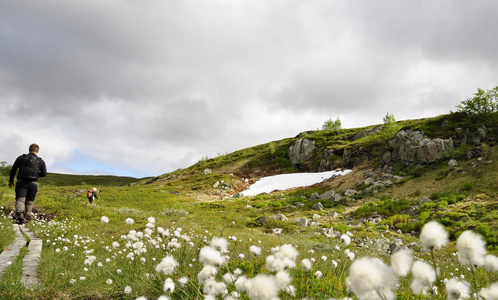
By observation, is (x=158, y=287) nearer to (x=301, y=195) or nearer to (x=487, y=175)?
(x=487, y=175)

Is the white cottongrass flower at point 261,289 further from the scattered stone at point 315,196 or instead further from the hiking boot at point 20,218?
the scattered stone at point 315,196

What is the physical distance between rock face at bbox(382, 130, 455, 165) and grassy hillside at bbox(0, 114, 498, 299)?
1123 mm

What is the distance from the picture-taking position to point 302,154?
64.2m

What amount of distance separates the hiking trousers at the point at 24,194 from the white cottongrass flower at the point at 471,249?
503 inches

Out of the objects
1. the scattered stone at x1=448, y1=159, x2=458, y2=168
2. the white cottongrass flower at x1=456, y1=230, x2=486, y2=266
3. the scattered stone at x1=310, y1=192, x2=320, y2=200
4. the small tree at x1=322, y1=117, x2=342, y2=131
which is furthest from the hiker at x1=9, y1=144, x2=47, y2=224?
the small tree at x1=322, y1=117, x2=342, y2=131

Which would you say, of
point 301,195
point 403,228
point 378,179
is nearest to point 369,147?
point 378,179

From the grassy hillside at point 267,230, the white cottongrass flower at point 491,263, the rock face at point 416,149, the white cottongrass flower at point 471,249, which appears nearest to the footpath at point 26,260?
the grassy hillside at point 267,230

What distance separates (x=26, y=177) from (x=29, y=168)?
0.34 meters

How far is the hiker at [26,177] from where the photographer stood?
33.5 feet

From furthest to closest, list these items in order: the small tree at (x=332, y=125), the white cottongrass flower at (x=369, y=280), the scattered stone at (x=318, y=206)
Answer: the small tree at (x=332, y=125)
the scattered stone at (x=318, y=206)
the white cottongrass flower at (x=369, y=280)

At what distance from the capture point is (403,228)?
20.5 metres

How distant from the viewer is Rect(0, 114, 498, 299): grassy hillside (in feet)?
12.5

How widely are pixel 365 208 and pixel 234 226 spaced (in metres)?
13.0

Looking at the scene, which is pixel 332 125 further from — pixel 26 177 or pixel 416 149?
pixel 26 177
